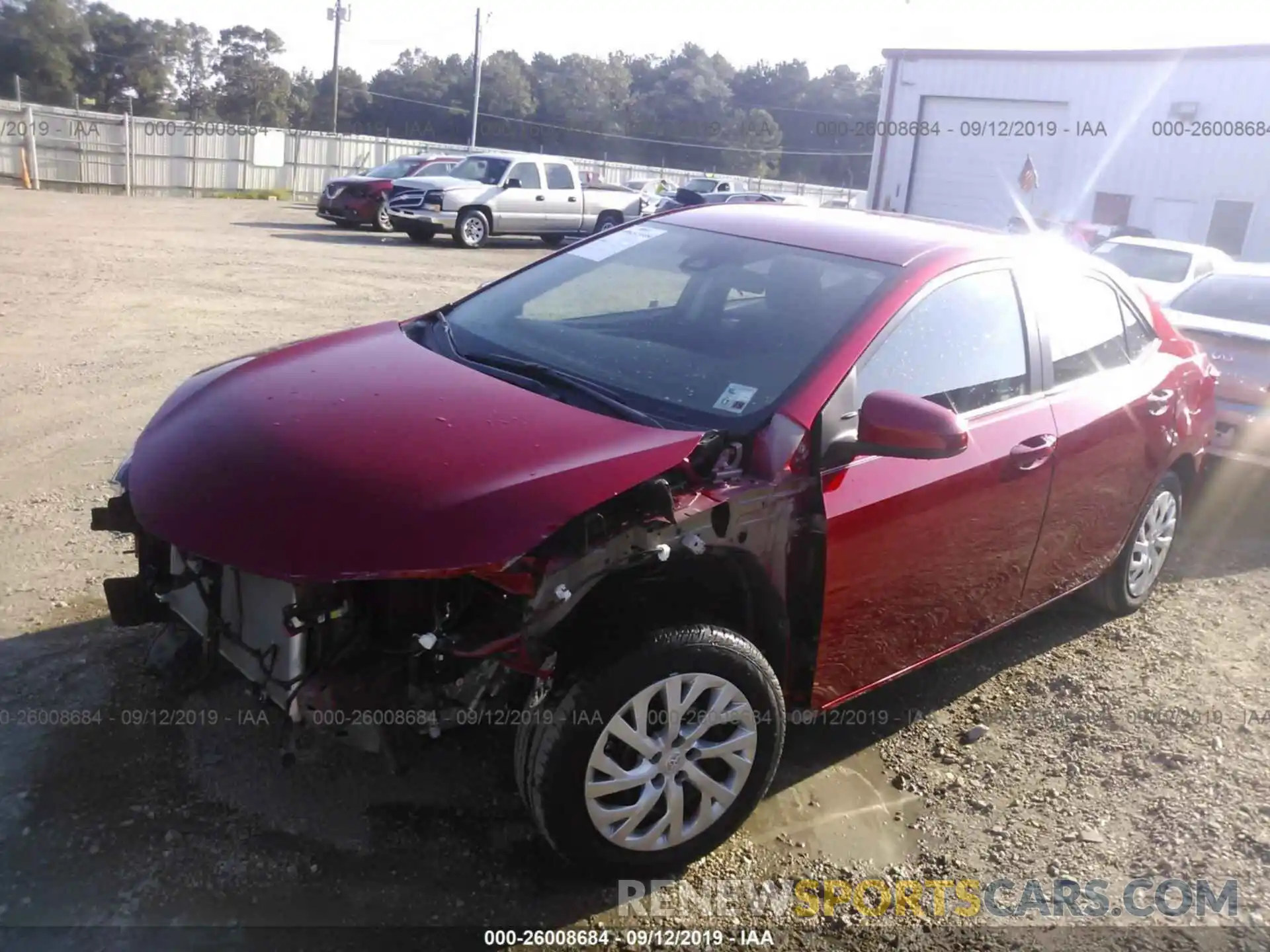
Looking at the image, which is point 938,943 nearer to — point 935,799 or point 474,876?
point 935,799

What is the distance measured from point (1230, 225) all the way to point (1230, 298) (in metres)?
18.7

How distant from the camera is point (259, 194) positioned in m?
33.0

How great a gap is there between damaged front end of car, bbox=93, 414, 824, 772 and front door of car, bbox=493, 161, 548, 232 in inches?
714

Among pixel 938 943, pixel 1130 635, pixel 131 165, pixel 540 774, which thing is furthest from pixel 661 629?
pixel 131 165

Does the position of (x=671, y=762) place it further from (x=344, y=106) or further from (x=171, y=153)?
(x=344, y=106)

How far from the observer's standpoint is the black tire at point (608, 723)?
8.94 ft

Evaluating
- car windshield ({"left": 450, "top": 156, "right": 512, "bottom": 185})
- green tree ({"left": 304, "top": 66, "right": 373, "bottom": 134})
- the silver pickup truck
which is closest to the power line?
green tree ({"left": 304, "top": 66, "right": 373, "bottom": 134})

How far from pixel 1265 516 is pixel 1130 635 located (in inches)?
101

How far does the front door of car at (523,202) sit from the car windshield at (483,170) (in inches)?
7.5

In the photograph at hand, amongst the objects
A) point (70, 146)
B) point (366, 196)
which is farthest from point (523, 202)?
point (70, 146)

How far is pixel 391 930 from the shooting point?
108 inches

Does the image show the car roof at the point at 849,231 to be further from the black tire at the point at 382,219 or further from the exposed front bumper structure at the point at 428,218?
the black tire at the point at 382,219

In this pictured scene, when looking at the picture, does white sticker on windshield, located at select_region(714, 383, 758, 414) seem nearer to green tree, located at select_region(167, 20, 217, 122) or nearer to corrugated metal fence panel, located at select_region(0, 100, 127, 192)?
corrugated metal fence panel, located at select_region(0, 100, 127, 192)

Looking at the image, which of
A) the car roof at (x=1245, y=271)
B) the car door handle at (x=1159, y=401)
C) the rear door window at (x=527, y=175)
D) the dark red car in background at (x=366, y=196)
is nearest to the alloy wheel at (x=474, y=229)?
the rear door window at (x=527, y=175)
